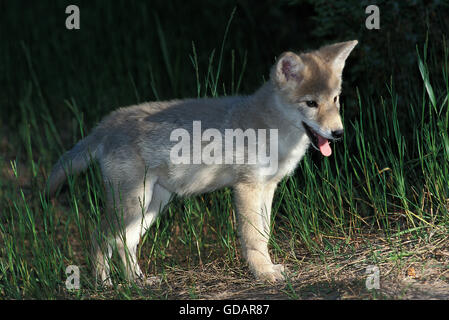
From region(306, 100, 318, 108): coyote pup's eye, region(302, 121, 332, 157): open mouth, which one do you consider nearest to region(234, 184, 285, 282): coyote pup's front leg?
region(302, 121, 332, 157): open mouth

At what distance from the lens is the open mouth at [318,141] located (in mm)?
4359

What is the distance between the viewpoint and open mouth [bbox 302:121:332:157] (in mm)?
4359

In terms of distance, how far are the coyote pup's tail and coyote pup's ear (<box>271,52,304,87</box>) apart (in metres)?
1.51

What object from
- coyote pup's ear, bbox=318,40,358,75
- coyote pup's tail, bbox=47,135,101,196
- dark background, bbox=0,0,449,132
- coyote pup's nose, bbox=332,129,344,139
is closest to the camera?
coyote pup's nose, bbox=332,129,344,139

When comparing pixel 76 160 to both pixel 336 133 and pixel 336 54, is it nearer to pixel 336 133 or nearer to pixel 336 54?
pixel 336 133

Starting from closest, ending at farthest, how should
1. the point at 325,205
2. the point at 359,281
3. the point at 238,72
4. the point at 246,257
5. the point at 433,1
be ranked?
the point at 359,281, the point at 246,257, the point at 325,205, the point at 433,1, the point at 238,72

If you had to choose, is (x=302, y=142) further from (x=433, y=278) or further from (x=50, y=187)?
(x=50, y=187)

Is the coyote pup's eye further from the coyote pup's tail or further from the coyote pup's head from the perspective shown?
the coyote pup's tail

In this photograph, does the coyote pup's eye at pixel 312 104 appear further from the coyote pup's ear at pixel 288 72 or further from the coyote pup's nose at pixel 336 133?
the coyote pup's nose at pixel 336 133

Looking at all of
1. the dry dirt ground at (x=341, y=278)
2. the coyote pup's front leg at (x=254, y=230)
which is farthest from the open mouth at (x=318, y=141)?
the dry dirt ground at (x=341, y=278)

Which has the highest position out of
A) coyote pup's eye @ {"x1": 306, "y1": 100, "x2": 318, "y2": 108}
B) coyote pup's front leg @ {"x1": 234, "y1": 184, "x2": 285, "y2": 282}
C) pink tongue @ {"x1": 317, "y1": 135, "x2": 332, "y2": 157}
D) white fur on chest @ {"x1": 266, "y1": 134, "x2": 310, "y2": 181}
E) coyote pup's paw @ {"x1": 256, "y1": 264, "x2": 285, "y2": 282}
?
coyote pup's eye @ {"x1": 306, "y1": 100, "x2": 318, "y2": 108}

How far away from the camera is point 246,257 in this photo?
14.8 feet

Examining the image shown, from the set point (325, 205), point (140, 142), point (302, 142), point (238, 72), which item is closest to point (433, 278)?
point (325, 205)

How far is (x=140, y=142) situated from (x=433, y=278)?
7.67 ft
